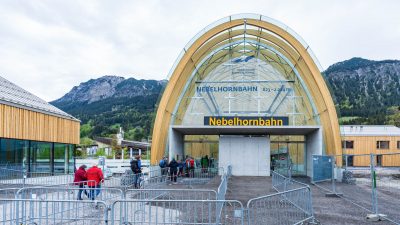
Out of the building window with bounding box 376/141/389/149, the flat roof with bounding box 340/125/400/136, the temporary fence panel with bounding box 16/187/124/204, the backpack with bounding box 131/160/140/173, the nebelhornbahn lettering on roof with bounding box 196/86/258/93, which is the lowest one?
the temporary fence panel with bounding box 16/187/124/204

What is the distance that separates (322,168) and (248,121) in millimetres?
8259

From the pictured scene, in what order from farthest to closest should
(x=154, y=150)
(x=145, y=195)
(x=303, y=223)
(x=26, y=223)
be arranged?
(x=154, y=150), (x=145, y=195), (x=303, y=223), (x=26, y=223)

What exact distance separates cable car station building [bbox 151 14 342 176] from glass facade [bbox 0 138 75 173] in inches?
301

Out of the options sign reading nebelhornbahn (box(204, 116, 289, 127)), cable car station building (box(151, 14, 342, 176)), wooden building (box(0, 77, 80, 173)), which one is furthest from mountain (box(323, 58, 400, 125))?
wooden building (box(0, 77, 80, 173))

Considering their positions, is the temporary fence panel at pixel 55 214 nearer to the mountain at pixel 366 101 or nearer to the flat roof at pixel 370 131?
the flat roof at pixel 370 131

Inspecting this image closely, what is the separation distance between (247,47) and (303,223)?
26.9m

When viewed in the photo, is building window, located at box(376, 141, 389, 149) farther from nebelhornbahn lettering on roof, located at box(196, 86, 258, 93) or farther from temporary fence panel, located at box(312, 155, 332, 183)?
temporary fence panel, located at box(312, 155, 332, 183)

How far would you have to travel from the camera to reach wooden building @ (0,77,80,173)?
26.7m

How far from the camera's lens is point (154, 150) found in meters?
31.6

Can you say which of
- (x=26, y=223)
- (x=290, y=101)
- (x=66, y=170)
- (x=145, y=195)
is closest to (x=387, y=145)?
(x=290, y=101)

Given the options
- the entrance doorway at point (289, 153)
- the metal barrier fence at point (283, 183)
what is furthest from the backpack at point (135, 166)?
the entrance doorway at point (289, 153)

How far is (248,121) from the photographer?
30641 millimetres

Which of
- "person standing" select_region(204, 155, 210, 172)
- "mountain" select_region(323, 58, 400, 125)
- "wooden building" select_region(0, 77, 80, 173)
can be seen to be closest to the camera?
"wooden building" select_region(0, 77, 80, 173)

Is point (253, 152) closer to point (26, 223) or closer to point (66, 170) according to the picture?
point (66, 170)
